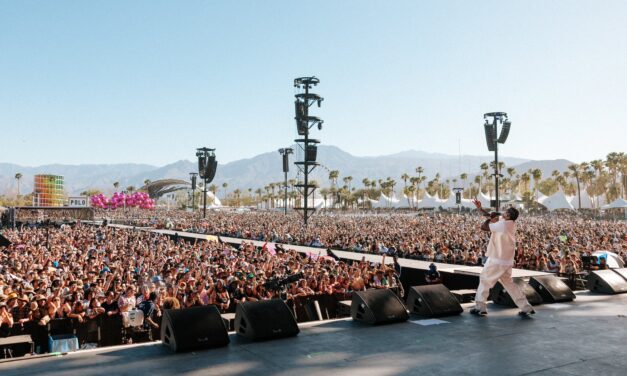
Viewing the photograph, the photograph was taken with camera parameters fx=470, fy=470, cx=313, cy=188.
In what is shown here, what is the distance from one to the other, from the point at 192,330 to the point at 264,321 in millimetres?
899

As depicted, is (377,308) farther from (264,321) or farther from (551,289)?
(551,289)

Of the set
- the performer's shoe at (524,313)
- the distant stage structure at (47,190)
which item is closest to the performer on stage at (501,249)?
the performer's shoe at (524,313)

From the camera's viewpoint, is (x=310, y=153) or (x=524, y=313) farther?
(x=310, y=153)

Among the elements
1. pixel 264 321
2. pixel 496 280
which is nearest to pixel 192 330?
pixel 264 321

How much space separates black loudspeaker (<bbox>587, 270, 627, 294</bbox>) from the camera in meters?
9.09

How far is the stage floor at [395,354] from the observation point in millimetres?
4623

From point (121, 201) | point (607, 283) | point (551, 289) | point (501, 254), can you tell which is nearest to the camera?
point (501, 254)

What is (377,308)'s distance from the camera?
6.64m

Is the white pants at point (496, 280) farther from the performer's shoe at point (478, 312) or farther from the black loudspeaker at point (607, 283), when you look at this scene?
the black loudspeaker at point (607, 283)

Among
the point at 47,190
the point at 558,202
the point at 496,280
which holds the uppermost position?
the point at 47,190

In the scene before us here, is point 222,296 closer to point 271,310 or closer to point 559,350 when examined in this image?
point 271,310

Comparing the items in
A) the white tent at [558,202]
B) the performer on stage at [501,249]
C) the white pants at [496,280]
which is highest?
the white tent at [558,202]

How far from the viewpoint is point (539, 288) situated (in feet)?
27.4

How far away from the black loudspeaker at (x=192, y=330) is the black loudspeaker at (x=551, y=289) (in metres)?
5.78
